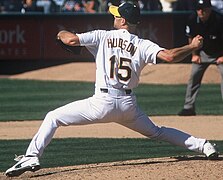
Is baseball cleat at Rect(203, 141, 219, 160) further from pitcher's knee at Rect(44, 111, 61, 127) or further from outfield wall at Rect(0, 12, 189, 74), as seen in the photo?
outfield wall at Rect(0, 12, 189, 74)

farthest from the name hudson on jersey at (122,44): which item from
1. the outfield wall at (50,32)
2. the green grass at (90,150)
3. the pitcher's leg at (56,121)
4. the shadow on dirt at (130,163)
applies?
the outfield wall at (50,32)

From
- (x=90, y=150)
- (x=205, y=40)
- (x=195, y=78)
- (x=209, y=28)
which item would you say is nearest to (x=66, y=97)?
(x=195, y=78)

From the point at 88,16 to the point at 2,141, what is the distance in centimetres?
1324

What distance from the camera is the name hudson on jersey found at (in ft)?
31.4

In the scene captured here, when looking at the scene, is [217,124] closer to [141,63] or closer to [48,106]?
[48,106]

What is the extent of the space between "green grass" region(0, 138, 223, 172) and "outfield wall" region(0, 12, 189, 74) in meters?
12.7

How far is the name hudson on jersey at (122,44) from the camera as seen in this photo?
31.4 ft

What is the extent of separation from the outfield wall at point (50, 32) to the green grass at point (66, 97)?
2380 millimetres

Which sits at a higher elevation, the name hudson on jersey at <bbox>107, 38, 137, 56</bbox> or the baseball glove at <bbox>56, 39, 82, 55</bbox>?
the name hudson on jersey at <bbox>107, 38, 137, 56</bbox>

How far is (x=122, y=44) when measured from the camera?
9.59m

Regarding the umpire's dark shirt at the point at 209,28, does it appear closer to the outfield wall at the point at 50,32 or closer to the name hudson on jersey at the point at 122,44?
the name hudson on jersey at the point at 122,44

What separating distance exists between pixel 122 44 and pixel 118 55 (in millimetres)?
124

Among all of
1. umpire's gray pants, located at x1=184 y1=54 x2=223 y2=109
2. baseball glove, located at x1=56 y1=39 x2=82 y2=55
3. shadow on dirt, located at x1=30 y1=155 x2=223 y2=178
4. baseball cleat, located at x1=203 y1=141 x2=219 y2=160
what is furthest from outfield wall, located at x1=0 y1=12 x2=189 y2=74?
baseball glove, located at x1=56 y1=39 x2=82 y2=55

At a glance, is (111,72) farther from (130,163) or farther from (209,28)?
(209,28)
